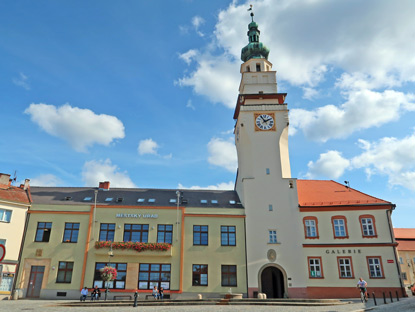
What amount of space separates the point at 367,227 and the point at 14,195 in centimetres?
3291

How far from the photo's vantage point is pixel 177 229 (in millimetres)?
30766

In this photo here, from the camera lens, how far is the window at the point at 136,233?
30355 millimetres

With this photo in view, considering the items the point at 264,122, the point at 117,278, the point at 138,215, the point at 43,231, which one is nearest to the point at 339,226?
the point at 264,122

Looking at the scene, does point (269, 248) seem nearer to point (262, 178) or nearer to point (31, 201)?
point (262, 178)

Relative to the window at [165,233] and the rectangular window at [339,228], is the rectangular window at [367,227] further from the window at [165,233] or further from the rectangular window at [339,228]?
the window at [165,233]

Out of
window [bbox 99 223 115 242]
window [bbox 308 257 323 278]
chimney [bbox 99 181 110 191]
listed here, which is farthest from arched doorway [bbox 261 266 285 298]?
chimney [bbox 99 181 110 191]

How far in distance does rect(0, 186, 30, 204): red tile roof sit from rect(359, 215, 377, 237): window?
31.3 metres

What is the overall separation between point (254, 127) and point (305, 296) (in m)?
16.9

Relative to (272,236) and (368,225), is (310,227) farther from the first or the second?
(368,225)

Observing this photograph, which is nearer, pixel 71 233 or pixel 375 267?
pixel 375 267

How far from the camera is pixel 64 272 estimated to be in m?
28.9

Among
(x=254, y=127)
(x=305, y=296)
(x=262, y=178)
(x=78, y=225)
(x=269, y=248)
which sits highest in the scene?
(x=254, y=127)

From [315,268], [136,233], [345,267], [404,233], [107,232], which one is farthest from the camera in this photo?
[404,233]

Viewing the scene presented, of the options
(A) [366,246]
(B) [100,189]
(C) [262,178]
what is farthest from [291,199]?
(B) [100,189]
